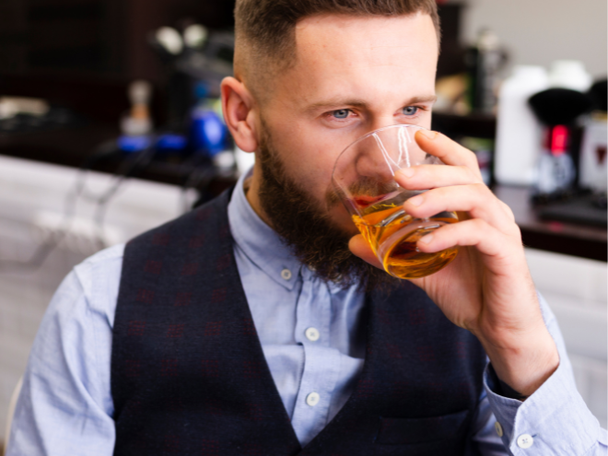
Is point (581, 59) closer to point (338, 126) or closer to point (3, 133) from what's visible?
point (338, 126)

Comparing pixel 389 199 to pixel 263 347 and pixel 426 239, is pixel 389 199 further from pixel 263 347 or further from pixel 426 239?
pixel 263 347

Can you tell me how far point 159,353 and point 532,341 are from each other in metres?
0.53

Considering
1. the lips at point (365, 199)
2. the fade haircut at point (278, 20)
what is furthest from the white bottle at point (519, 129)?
the lips at point (365, 199)

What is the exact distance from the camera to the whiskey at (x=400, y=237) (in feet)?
2.26

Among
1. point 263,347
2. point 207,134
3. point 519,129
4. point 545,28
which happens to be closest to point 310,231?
point 263,347

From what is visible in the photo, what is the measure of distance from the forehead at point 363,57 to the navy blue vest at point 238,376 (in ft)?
1.05

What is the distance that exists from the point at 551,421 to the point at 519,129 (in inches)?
34.2

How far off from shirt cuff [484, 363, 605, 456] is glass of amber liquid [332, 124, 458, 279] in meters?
0.24

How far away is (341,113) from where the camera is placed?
2.77 ft

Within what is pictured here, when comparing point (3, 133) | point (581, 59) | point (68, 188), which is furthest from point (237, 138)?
point (581, 59)

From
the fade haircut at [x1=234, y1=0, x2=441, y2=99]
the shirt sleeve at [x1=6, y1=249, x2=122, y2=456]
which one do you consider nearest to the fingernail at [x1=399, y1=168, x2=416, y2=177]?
the fade haircut at [x1=234, y1=0, x2=441, y2=99]

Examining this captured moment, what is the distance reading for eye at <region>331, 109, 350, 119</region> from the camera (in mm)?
840

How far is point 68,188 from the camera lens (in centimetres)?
203

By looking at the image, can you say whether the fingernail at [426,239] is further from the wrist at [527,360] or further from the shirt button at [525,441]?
the shirt button at [525,441]
